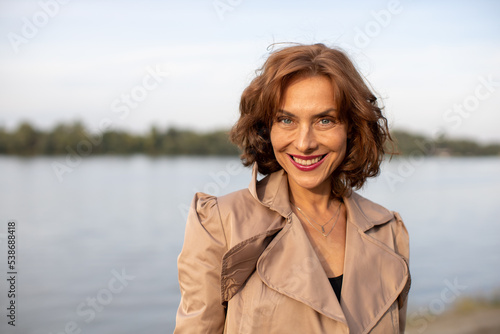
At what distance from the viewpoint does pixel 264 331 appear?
1709 mm

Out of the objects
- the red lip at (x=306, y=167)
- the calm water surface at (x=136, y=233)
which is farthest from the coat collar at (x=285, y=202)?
the calm water surface at (x=136, y=233)

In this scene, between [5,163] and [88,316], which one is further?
[5,163]

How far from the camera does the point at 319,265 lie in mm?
1836

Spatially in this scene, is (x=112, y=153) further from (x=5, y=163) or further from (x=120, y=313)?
(x=120, y=313)

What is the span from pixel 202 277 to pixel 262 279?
0.21 metres

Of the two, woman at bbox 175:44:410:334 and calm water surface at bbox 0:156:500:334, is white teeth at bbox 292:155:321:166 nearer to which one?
woman at bbox 175:44:410:334

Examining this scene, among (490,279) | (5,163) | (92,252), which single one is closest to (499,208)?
(490,279)

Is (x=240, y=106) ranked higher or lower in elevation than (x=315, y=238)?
higher

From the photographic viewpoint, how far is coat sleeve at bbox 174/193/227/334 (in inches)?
67.8

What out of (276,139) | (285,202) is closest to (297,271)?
(285,202)

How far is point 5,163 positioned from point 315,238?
15.3 m

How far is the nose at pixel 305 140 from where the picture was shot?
1826mm

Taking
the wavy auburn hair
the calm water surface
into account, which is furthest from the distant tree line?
the wavy auburn hair

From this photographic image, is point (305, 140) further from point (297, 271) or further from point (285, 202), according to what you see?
point (297, 271)
